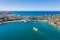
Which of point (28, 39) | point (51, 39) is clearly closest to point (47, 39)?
point (51, 39)

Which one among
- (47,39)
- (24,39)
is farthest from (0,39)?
(47,39)

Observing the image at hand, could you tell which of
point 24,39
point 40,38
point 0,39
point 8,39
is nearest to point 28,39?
point 24,39

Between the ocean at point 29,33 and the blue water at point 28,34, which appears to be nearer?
the blue water at point 28,34

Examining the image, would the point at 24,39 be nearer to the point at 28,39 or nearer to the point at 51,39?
the point at 28,39

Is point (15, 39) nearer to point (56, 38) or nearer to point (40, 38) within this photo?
point (40, 38)

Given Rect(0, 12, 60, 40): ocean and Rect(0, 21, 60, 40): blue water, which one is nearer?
Rect(0, 21, 60, 40): blue water

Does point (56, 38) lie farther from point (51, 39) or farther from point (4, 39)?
point (4, 39)

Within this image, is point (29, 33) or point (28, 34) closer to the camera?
point (28, 34)

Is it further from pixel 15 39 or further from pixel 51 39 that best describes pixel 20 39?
pixel 51 39
